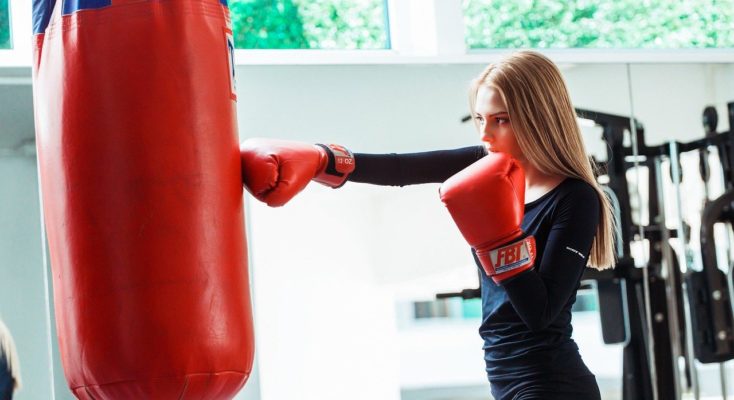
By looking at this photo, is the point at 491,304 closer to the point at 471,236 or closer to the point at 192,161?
the point at 471,236

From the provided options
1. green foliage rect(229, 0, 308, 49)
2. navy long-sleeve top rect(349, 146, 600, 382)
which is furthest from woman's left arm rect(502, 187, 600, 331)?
green foliage rect(229, 0, 308, 49)

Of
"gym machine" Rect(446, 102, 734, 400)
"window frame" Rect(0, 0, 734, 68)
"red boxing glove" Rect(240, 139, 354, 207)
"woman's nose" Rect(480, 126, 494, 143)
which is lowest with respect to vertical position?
"gym machine" Rect(446, 102, 734, 400)

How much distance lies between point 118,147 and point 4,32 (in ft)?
5.37

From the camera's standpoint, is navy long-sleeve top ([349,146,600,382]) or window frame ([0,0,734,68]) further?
window frame ([0,0,734,68])

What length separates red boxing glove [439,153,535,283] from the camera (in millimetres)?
2014

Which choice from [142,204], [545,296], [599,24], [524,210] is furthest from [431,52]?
[142,204]

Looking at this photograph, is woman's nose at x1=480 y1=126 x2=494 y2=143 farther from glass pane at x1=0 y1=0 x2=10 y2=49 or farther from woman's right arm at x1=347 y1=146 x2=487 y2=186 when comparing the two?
glass pane at x1=0 y1=0 x2=10 y2=49

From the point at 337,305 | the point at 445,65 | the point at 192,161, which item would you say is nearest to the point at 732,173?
the point at 445,65

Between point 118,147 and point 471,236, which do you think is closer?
point 118,147

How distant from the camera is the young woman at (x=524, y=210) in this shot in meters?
2.04

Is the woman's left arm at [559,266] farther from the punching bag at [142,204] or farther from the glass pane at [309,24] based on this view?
the glass pane at [309,24]

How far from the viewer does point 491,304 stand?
2.18 meters

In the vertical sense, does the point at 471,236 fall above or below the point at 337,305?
above

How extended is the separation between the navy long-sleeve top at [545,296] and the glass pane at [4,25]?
1.98 metres
